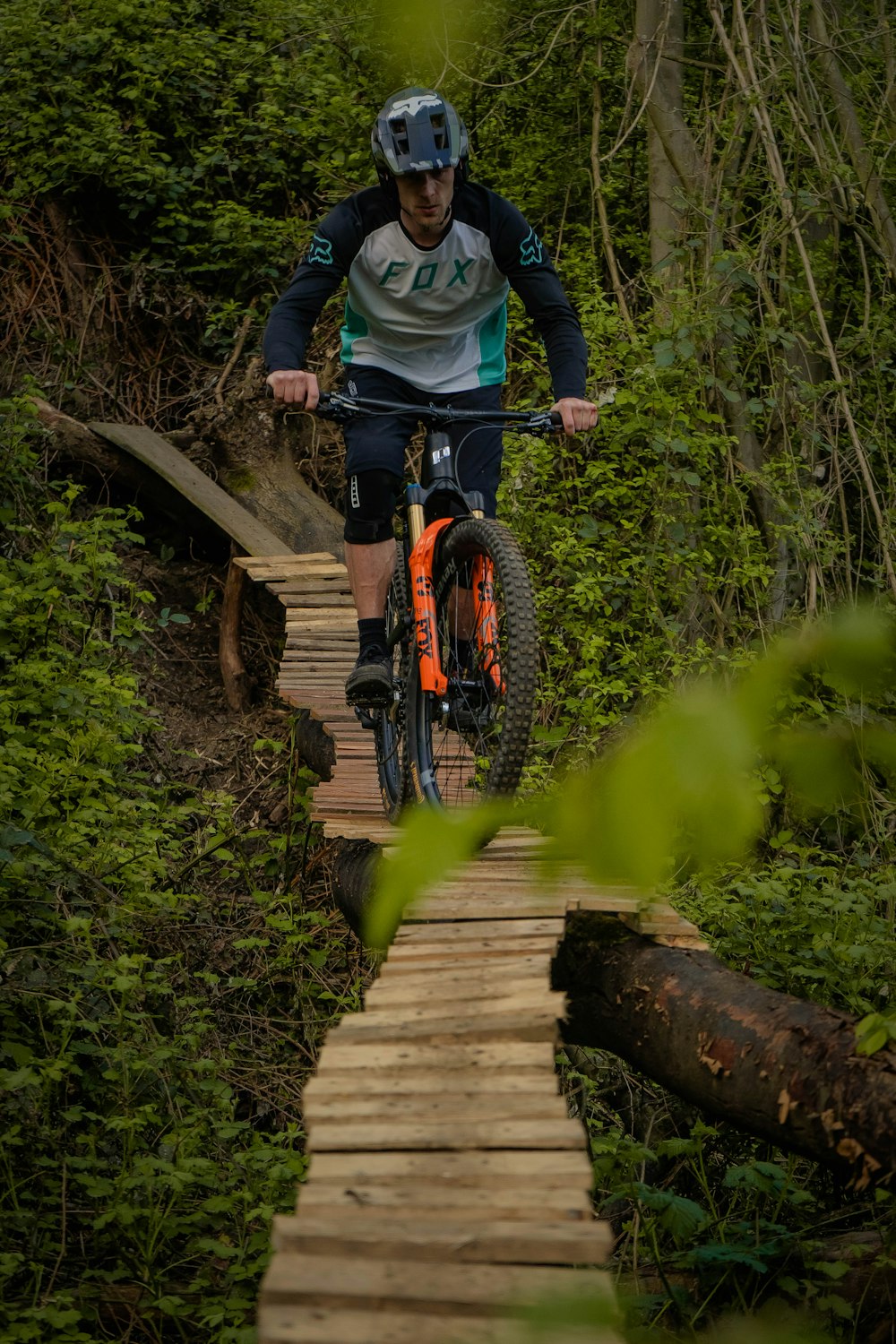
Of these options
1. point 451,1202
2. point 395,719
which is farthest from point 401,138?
point 451,1202

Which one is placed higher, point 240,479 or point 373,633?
point 240,479

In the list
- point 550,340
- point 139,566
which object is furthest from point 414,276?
point 139,566

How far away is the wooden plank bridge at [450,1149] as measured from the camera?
5.49 feet

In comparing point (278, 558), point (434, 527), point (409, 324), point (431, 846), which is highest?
point (409, 324)

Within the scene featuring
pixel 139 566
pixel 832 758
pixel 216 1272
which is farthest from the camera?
pixel 139 566

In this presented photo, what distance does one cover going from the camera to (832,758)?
3.71ft

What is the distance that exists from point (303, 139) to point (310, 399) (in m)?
6.46

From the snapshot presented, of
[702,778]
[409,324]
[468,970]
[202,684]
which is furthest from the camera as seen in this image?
[202,684]

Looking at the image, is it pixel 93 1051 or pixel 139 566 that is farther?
pixel 139 566

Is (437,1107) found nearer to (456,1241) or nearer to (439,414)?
(456,1241)

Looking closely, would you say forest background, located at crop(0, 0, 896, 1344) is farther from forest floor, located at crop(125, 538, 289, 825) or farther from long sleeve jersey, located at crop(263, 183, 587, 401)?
long sleeve jersey, located at crop(263, 183, 587, 401)

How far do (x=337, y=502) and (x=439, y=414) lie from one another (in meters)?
4.81

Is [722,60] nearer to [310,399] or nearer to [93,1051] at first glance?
[310,399]

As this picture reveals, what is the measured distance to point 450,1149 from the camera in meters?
2.07
